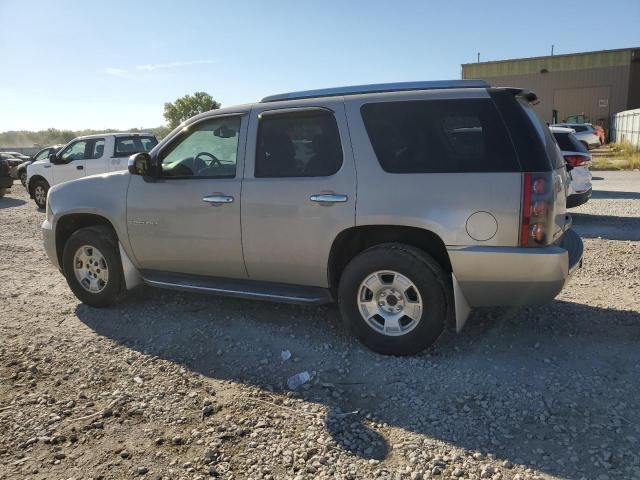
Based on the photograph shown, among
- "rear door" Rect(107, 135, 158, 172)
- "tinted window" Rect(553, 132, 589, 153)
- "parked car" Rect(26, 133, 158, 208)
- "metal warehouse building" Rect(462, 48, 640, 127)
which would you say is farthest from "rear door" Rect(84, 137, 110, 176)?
"metal warehouse building" Rect(462, 48, 640, 127)

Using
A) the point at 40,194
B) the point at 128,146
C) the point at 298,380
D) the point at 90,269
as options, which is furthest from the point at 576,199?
the point at 40,194

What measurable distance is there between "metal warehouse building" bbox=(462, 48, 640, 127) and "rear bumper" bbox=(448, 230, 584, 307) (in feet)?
141

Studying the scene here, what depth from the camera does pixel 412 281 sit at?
3.72 m

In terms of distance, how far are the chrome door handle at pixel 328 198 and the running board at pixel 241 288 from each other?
0.74m

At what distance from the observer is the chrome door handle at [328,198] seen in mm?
3844

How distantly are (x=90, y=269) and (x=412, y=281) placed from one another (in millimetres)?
3299

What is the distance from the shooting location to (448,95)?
370 cm

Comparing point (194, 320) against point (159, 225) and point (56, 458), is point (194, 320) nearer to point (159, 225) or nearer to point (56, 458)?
point (159, 225)

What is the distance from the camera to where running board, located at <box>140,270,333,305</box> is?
414 centimetres

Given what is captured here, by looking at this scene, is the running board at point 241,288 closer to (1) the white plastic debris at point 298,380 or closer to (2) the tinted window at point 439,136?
(1) the white plastic debris at point 298,380

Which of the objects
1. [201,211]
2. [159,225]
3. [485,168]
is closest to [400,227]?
[485,168]

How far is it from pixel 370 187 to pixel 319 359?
137cm

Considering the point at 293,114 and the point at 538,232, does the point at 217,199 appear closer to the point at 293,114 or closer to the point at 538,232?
the point at 293,114

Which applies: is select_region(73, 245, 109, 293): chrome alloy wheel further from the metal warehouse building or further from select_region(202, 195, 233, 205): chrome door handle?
the metal warehouse building
